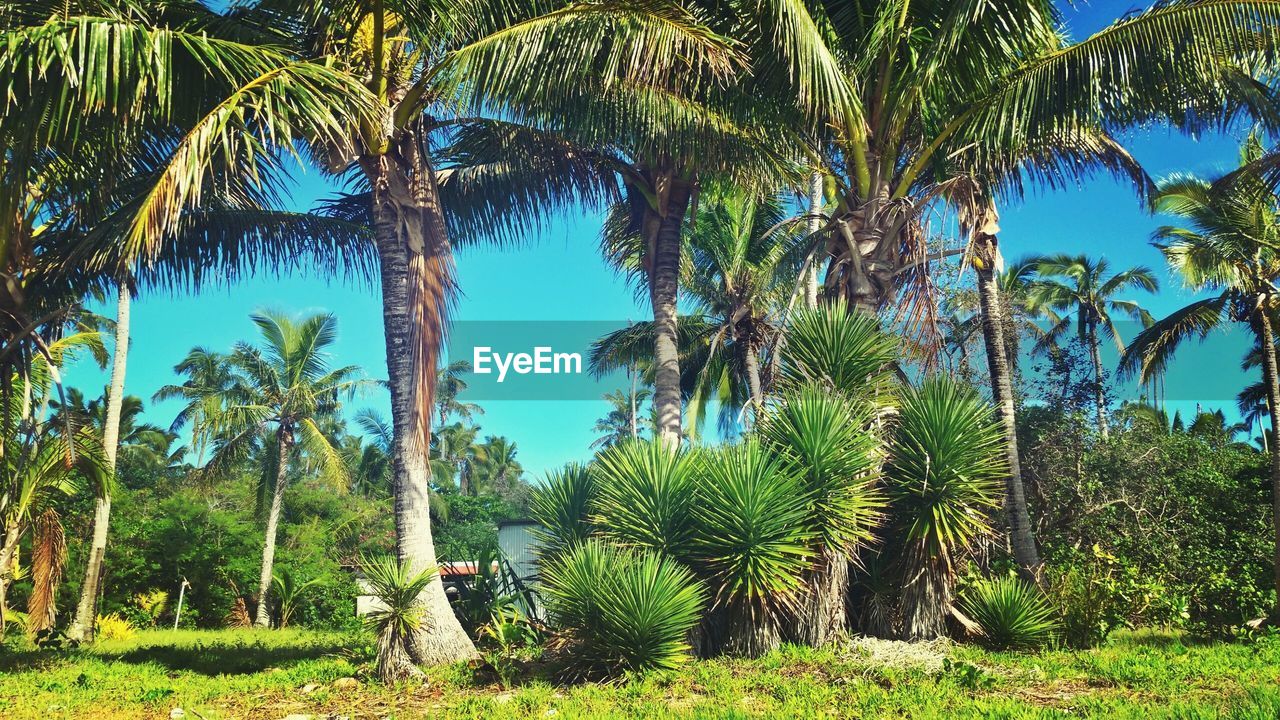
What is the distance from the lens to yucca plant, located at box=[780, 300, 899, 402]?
1108cm

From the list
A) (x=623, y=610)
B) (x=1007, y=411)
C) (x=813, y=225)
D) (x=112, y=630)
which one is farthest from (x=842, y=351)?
(x=112, y=630)

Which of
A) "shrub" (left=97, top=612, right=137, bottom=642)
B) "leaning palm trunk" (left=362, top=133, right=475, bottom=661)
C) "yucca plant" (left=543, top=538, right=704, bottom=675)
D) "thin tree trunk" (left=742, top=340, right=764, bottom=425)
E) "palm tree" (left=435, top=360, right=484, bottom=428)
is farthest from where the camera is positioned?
"palm tree" (left=435, top=360, right=484, bottom=428)

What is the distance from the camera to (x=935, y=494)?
10172 millimetres

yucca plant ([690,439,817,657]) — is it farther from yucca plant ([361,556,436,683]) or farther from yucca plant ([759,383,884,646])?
yucca plant ([361,556,436,683])

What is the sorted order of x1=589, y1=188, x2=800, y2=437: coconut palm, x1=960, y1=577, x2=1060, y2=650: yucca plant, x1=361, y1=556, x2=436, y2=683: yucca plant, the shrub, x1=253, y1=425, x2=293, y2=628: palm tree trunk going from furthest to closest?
x1=253, y1=425, x2=293, y2=628: palm tree trunk < x1=589, y1=188, x2=800, y2=437: coconut palm < the shrub < x1=361, y1=556, x2=436, y2=683: yucca plant < x1=960, y1=577, x2=1060, y2=650: yucca plant

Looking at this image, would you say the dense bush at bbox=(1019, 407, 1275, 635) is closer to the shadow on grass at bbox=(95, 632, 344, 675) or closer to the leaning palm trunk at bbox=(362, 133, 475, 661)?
the leaning palm trunk at bbox=(362, 133, 475, 661)

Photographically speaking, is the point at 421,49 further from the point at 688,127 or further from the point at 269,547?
the point at 269,547

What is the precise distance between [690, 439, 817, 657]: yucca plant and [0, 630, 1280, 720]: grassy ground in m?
0.50

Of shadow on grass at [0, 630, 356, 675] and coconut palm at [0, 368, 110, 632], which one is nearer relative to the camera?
coconut palm at [0, 368, 110, 632]

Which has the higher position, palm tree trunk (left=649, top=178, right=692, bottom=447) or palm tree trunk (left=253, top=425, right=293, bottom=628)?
palm tree trunk (left=649, top=178, right=692, bottom=447)

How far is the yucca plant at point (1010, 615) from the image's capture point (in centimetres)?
1016

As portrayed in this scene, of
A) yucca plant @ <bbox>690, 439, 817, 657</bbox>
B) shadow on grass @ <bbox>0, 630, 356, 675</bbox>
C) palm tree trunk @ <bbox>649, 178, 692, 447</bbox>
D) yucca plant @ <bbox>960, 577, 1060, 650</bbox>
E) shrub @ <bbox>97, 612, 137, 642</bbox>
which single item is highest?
palm tree trunk @ <bbox>649, 178, 692, 447</bbox>

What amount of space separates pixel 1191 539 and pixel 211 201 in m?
16.7

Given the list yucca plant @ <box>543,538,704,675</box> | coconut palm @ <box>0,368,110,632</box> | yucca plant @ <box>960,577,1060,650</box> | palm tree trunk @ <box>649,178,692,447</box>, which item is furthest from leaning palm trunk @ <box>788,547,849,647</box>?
coconut palm @ <box>0,368,110,632</box>
